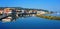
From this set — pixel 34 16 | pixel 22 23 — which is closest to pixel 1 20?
pixel 22 23

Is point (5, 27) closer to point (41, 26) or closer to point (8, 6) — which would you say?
point (8, 6)

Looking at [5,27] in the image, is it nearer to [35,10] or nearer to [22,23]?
[22,23]

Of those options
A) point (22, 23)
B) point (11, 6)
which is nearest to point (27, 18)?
point (22, 23)

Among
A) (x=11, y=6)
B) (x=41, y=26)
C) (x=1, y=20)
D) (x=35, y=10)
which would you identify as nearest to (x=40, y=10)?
(x=35, y=10)

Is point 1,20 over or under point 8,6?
under

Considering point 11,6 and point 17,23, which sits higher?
point 11,6
